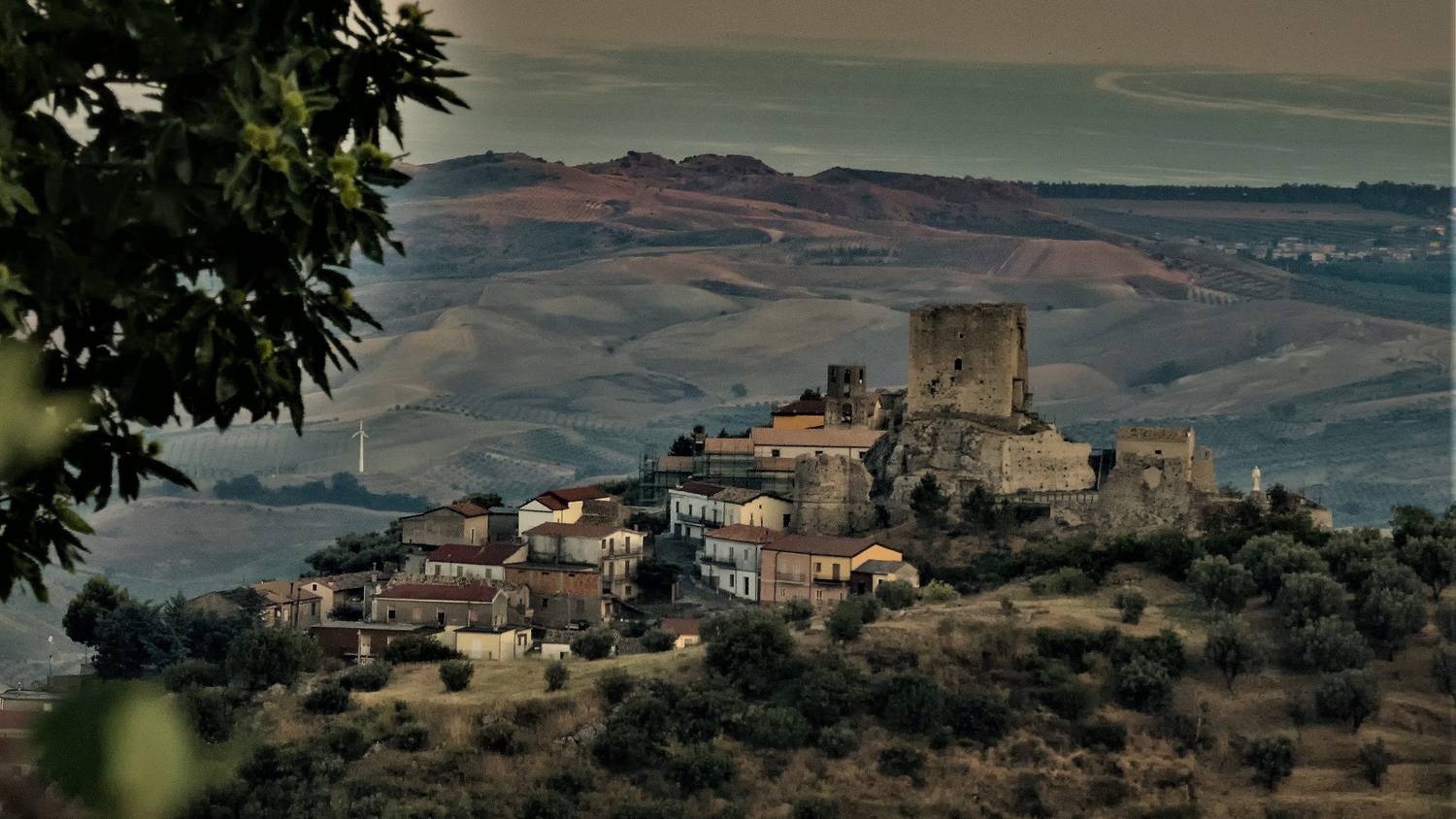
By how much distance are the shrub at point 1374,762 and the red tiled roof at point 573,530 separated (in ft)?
46.1

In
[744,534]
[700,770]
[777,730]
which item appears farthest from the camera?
[744,534]

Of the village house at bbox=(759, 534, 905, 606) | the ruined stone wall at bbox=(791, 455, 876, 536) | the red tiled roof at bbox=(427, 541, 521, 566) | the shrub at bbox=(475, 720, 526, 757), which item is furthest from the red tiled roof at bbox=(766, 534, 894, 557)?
the shrub at bbox=(475, 720, 526, 757)

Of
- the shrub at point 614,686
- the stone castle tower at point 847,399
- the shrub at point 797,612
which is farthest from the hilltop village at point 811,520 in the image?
the shrub at point 614,686

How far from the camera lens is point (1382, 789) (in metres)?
31.5

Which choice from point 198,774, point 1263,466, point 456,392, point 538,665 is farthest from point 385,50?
point 456,392

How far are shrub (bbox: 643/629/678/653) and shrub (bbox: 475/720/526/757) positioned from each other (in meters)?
4.83

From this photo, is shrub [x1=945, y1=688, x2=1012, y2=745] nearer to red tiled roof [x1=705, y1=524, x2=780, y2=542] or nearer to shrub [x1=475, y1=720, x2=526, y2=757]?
shrub [x1=475, y1=720, x2=526, y2=757]

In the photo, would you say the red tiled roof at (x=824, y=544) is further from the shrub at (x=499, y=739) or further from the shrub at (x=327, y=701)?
the shrub at (x=327, y=701)

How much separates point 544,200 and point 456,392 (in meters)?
20.5

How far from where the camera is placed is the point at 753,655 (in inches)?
1427

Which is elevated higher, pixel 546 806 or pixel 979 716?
pixel 979 716

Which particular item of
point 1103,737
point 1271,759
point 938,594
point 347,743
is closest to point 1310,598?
point 1103,737

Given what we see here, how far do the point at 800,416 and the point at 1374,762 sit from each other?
18.8m

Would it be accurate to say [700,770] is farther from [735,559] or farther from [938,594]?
[735,559]
